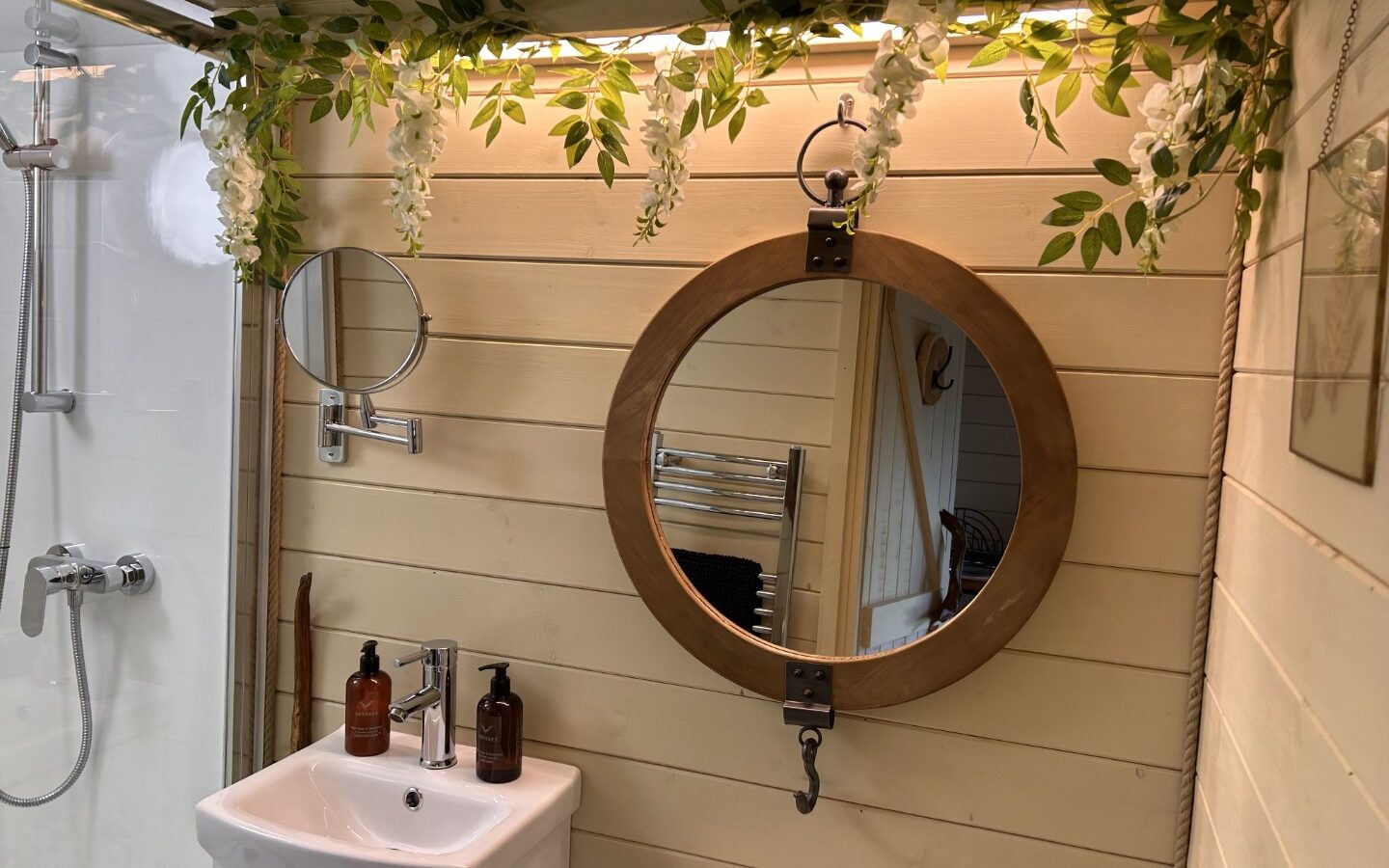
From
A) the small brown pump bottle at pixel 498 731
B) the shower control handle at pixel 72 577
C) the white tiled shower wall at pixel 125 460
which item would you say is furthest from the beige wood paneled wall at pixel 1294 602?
the shower control handle at pixel 72 577

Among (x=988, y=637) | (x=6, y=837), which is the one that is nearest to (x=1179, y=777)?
(x=988, y=637)

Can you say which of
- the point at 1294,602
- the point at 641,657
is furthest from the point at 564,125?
the point at 1294,602

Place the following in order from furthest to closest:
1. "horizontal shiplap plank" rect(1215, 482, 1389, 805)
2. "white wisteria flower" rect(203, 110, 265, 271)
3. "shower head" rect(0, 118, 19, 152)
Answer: "shower head" rect(0, 118, 19, 152), "white wisteria flower" rect(203, 110, 265, 271), "horizontal shiplap plank" rect(1215, 482, 1389, 805)

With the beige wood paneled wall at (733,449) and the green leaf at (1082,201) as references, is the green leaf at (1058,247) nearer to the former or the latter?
the green leaf at (1082,201)

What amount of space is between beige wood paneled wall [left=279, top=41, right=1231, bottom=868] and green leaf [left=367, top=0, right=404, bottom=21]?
228 millimetres

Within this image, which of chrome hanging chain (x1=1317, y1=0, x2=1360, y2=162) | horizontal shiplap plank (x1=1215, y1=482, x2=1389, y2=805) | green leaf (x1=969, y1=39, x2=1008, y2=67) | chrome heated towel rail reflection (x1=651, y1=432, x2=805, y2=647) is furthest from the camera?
chrome heated towel rail reflection (x1=651, y1=432, x2=805, y2=647)

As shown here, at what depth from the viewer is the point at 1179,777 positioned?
4.39ft

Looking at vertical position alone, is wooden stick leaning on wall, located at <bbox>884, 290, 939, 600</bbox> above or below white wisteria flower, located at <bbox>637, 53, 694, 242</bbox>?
below

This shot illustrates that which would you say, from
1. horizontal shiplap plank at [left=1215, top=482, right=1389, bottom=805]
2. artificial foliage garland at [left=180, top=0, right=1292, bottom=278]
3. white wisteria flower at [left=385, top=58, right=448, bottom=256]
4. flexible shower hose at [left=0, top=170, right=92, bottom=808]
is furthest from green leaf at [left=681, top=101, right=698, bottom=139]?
flexible shower hose at [left=0, top=170, right=92, bottom=808]

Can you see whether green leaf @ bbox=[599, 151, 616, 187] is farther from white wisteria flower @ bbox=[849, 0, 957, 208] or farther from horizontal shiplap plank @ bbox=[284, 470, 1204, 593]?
horizontal shiplap plank @ bbox=[284, 470, 1204, 593]

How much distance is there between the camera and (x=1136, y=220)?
3.83ft

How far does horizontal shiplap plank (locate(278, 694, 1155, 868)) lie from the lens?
1.42 m

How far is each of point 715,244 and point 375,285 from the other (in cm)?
54

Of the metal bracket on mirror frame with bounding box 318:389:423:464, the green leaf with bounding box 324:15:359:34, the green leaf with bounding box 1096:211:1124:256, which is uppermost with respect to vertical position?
the green leaf with bounding box 324:15:359:34
